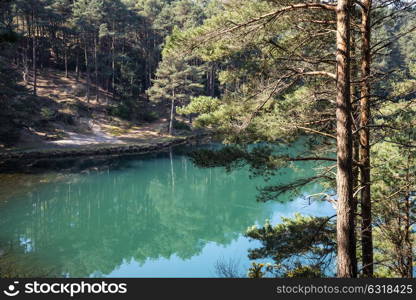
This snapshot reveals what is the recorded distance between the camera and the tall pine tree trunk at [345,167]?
489 cm

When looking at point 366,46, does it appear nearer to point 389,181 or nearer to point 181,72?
point 389,181

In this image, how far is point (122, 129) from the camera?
1443 inches

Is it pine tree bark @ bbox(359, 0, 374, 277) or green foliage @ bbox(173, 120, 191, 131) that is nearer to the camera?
pine tree bark @ bbox(359, 0, 374, 277)

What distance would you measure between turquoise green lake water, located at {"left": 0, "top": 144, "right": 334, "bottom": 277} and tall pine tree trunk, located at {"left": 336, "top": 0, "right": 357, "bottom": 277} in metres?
2.03

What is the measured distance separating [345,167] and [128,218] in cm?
1478

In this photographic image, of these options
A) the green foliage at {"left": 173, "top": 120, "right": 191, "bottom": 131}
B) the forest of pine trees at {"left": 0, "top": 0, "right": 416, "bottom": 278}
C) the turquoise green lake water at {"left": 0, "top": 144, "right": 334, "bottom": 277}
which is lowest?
the turquoise green lake water at {"left": 0, "top": 144, "right": 334, "bottom": 277}

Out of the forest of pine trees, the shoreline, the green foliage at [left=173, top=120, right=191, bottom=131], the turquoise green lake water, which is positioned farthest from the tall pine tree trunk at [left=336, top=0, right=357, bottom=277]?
the green foliage at [left=173, top=120, right=191, bottom=131]

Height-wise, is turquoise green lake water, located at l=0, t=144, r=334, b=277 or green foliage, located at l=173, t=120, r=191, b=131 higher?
green foliage, located at l=173, t=120, r=191, b=131

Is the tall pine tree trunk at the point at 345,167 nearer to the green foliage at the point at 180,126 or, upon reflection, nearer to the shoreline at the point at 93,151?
the shoreline at the point at 93,151

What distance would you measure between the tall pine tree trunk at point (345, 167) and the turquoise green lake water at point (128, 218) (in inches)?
79.8

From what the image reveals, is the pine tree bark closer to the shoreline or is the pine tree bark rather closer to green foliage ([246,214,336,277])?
green foliage ([246,214,336,277])

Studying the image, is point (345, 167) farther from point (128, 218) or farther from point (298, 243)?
point (128, 218)

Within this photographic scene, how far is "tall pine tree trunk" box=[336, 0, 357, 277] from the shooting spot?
4895 mm

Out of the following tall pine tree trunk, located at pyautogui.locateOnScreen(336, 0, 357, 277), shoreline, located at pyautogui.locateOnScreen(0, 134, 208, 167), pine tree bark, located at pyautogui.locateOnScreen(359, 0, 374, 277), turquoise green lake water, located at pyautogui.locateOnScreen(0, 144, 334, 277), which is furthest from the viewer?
shoreline, located at pyautogui.locateOnScreen(0, 134, 208, 167)
